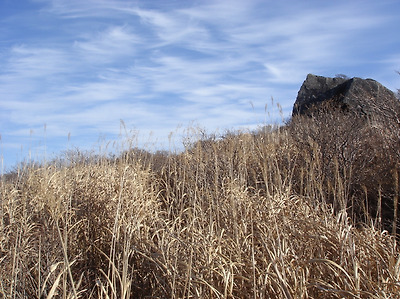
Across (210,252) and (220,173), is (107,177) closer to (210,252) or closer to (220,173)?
(220,173)

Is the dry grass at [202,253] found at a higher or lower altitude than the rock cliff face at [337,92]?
lower

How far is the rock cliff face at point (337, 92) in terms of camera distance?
40.5 ft

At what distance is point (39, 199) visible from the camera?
5.67 m

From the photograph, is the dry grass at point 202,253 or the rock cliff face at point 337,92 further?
the rock cliff face at point 337,92

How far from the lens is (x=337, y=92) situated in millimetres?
14320

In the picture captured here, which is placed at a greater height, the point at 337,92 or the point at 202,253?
the point at 337,92

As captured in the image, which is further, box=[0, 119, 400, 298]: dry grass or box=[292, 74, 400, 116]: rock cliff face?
box=[292, 74, 400, 116]: rock cliff face

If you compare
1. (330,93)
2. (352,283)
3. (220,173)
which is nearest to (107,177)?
(220,173)

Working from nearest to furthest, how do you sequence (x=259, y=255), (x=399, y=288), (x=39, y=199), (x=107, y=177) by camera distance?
(x=399, y=288) → (x=259, y=255) → (x=39, y=199) → (x=107, y=177)

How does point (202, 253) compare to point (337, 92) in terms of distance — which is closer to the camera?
point (202, 253)

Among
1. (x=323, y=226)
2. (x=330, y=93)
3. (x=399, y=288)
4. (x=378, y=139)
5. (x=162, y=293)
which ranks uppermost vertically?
(x=330, y=93)

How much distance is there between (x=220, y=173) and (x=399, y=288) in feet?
16.4

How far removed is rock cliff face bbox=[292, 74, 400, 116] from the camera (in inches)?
486

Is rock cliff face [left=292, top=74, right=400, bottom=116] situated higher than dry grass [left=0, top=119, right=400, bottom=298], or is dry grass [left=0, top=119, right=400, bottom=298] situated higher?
rock cliff face [left=292, top=74, right=400, bottom=116]
